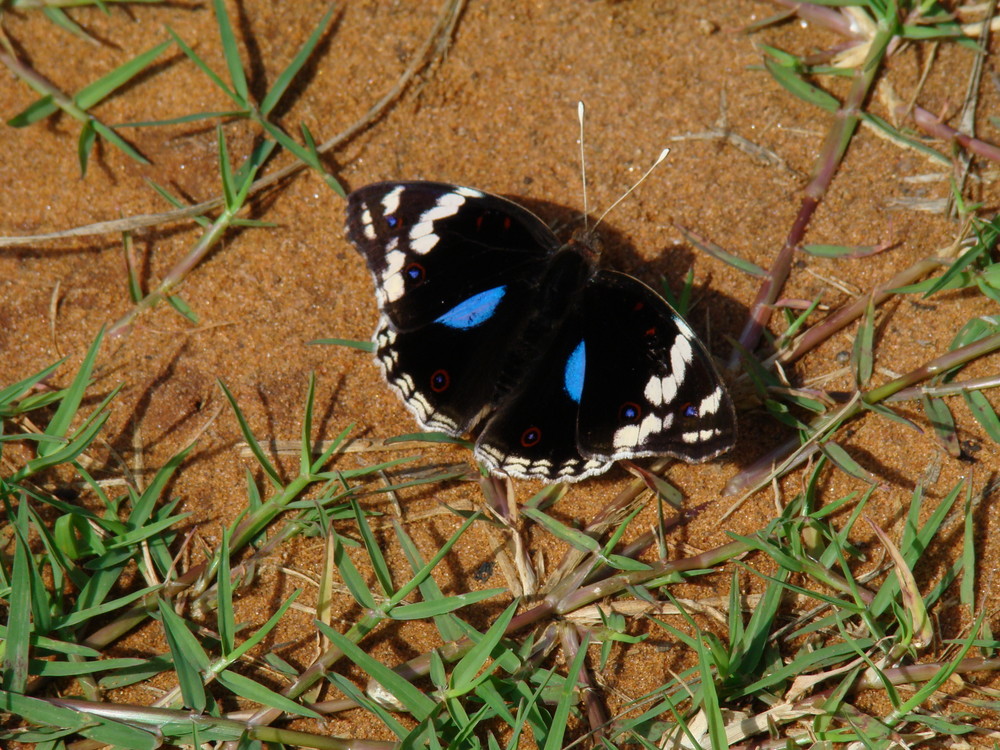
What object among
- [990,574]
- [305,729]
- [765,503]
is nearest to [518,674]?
[305,729]

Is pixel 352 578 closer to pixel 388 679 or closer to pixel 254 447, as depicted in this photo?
pixel 388 679

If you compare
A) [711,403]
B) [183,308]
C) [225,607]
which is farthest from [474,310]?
[225,607]

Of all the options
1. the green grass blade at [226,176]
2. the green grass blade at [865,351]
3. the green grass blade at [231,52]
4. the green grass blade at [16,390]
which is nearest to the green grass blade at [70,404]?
the green grass blade at [16,390]

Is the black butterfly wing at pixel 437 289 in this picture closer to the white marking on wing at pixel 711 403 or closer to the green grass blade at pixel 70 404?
the white marking on wing at pixel 711 403

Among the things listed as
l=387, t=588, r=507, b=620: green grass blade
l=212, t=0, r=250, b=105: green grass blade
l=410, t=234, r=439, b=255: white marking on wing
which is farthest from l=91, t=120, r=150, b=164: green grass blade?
l=387, t=588, r=507, b=620: green grass blade

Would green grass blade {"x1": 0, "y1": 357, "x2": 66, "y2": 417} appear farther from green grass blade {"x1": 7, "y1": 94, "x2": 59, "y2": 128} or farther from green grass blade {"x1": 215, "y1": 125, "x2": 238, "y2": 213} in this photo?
green grass blade {"x1": 7, "y1": 94, "x2": 59, "y2": 128}
